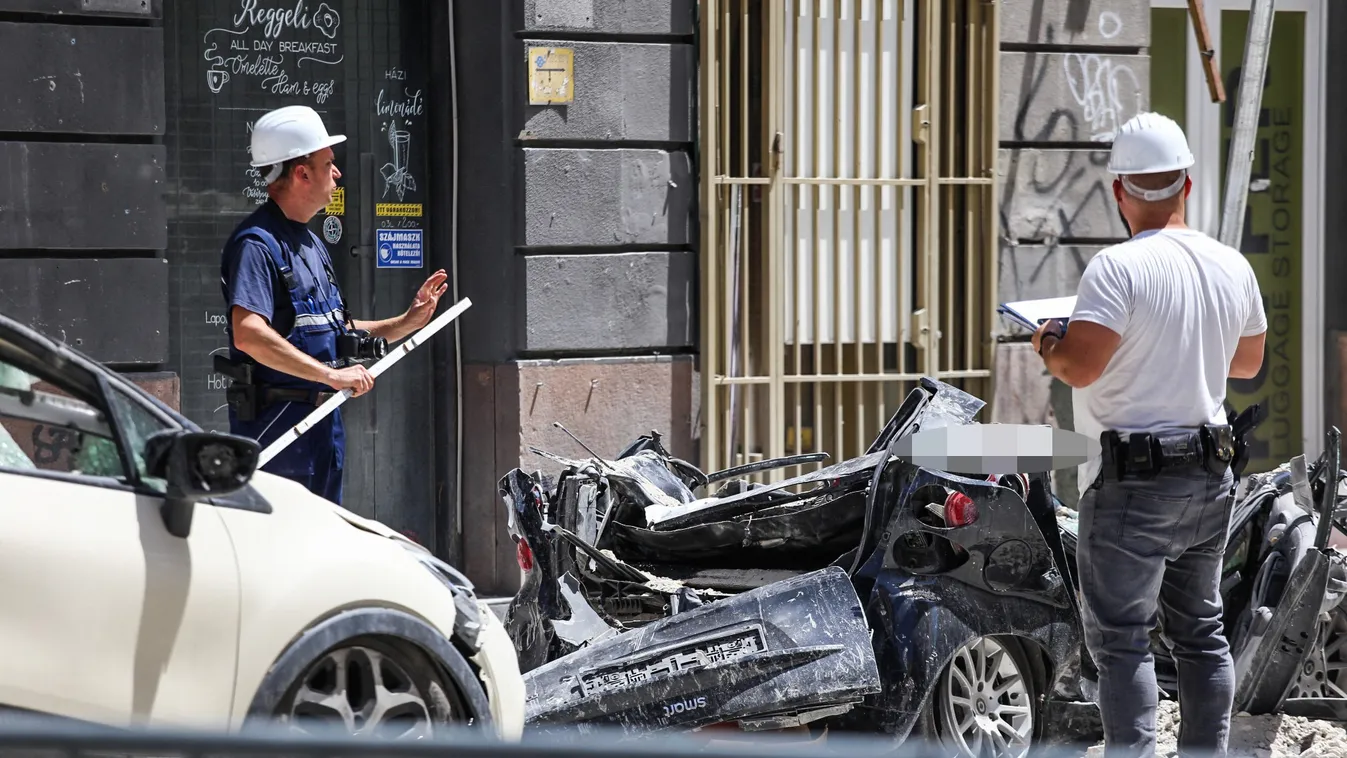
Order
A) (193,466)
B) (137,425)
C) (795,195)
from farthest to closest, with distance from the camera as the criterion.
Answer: (795,195) < (137,425) < (193,466)

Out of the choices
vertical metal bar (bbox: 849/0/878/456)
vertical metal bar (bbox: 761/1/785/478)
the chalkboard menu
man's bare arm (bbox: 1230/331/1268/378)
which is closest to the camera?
man's bare arm (bbox: 1230/331/1268/378)

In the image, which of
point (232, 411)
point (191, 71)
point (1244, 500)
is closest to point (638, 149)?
point (191, 71)

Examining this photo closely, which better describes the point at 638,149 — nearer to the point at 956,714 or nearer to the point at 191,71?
the point at 191,71

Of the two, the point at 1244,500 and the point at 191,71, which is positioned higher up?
the point at 191,71

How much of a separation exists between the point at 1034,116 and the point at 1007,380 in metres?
1.45

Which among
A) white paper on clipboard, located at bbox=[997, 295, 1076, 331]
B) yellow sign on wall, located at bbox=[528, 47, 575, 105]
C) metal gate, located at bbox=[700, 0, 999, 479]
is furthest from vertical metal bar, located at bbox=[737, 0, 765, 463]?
white paper on clipboard, located at bbox=[997, 295, 1076, 331]

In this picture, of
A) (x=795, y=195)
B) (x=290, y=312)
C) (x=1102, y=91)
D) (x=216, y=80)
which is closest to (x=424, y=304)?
(x=290, y=312)

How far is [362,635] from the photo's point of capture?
3816mm

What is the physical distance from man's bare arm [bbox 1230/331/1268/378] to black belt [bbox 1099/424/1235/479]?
35cm

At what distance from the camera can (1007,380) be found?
929 centimetres

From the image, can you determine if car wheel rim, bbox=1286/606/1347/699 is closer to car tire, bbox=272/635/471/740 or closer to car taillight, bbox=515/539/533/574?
car taillight, bbox=515/539/533/574

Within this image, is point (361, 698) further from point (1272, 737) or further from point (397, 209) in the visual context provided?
point (397, 209)

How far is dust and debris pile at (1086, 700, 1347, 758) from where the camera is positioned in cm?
543

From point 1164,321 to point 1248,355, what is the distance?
0.47 metres
